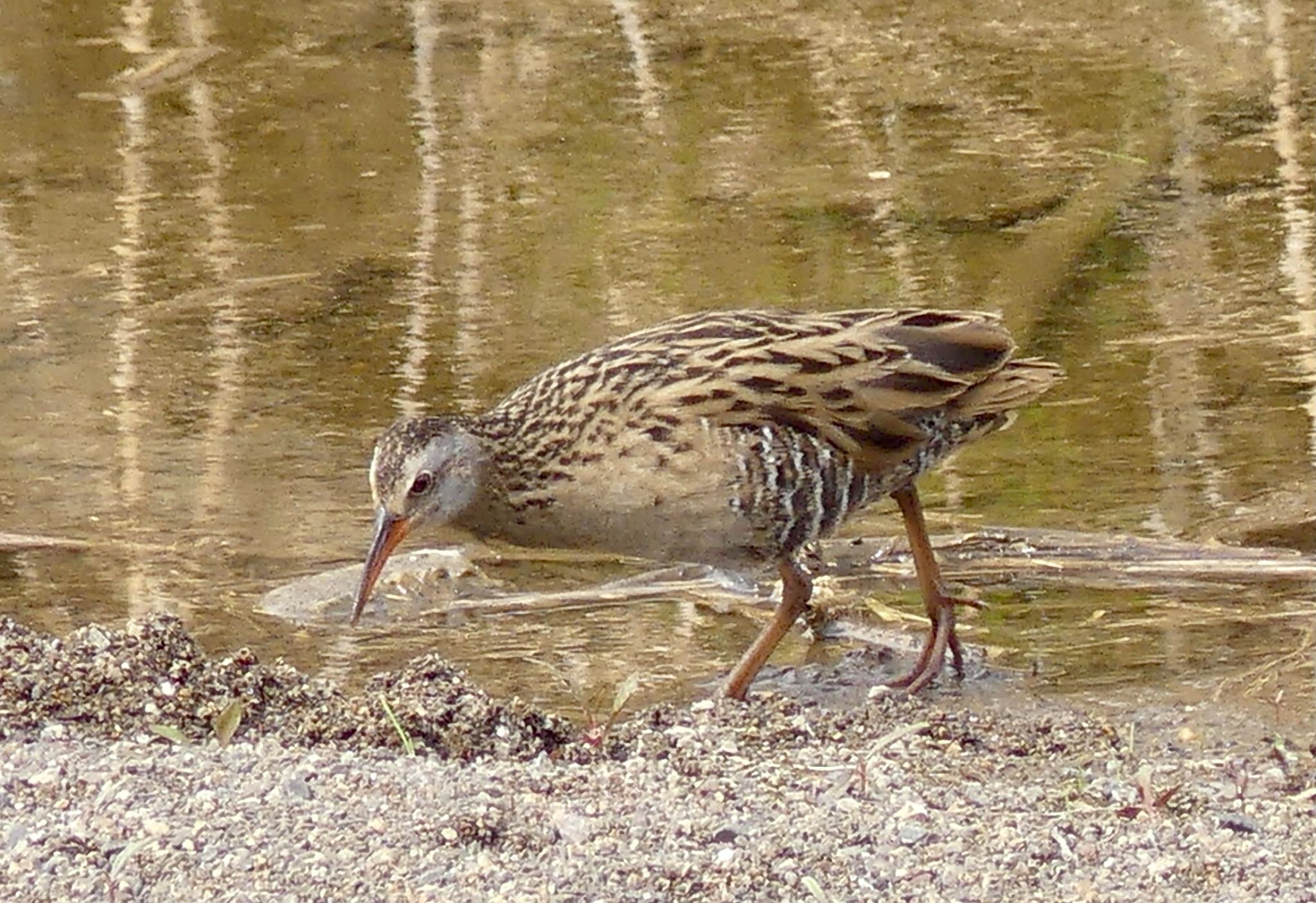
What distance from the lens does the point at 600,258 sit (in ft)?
29.9

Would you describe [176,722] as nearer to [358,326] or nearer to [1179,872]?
[1179,872]

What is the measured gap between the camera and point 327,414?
7863 millimetres

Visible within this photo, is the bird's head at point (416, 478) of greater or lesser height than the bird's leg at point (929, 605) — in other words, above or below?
above

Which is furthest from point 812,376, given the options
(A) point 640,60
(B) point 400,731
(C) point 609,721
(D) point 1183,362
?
(A) point 640,60

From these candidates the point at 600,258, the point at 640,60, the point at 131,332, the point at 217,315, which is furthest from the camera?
the point at 640,60

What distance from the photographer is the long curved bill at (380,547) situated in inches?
238

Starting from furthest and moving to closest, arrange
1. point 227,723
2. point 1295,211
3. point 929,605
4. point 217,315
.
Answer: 1. point 1295,211
2. point 217,315
3. point 929,605
4. point 227,723

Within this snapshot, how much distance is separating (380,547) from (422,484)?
7.7 inches

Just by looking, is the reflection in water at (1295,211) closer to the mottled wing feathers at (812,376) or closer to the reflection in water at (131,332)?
the mottled wing feathers at (812,376)

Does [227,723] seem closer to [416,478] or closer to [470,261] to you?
[416,478]

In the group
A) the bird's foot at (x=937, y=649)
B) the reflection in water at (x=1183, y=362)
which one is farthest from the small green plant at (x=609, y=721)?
the reflection in water at (x=1183, y=362)

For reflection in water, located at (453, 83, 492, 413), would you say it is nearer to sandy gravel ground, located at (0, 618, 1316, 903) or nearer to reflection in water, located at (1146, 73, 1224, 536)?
reflection in water, located at (1146, 73, 1224, 536)

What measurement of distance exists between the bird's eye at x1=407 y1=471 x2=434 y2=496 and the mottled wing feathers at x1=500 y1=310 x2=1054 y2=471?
0.33 meters

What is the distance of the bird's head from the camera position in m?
6.02
